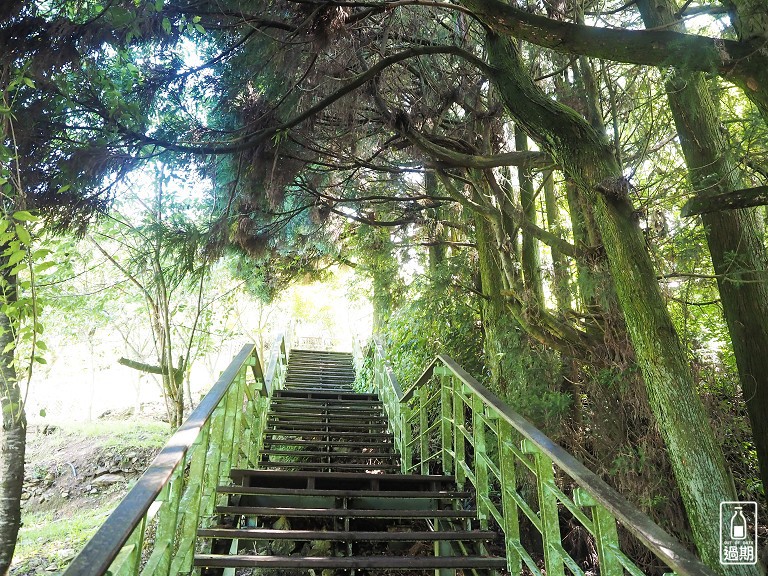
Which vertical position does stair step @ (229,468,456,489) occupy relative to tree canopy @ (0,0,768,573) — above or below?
below

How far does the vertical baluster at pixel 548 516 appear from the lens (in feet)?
6.81

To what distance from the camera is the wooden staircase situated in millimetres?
2477

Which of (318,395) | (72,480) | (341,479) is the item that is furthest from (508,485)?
(72,480)

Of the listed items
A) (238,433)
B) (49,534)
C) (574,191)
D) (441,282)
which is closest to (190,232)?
(238,433)

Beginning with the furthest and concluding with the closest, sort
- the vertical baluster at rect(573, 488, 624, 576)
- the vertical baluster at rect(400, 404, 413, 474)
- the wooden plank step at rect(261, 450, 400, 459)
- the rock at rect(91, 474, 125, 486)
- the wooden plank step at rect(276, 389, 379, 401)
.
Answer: the rock at rect(91, 474, 125, 486)
the wooden plank step at rect(276, 389, 379, 401)
the vertical baluster at rect(400, 404, 413, 474)
the wooden plank step at rect(261, 450, 400, 459)
the vertical baluster at rect(573, 488, 624, 576)

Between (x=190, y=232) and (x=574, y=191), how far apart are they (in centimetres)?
322

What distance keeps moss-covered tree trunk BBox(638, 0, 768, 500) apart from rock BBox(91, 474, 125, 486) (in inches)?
430

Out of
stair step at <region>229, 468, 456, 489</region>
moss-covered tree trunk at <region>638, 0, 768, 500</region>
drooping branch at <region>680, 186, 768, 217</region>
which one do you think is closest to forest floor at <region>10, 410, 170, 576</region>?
stair step at <region>229, 468, 456, 489</region>

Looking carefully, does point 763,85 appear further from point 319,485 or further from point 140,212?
point 140,212

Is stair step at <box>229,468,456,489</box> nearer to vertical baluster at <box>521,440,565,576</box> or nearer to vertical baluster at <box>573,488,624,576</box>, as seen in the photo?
vertical baluster at <box>521,440,565,576</box>

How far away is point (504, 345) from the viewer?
16.0ft

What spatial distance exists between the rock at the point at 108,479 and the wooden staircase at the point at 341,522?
6.61m

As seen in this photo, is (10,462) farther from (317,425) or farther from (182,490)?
(317,425)

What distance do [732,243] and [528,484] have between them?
2.45m
